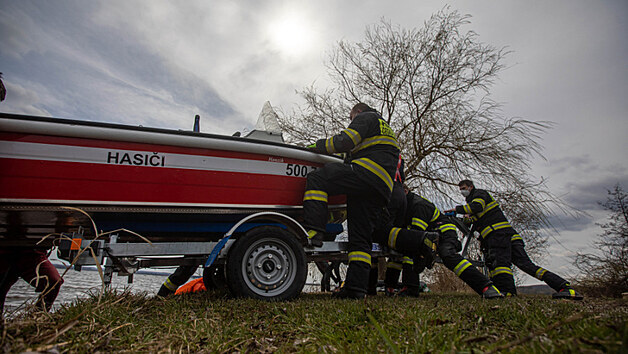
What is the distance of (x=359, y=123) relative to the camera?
3773 millimetres

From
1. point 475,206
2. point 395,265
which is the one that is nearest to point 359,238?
point 395,265

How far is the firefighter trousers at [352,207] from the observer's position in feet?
11.3

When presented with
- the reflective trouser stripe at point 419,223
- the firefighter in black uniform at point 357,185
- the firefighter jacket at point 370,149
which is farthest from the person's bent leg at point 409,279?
the firefighter jacket at point 370,149

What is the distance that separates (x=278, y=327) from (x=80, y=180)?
222 cm

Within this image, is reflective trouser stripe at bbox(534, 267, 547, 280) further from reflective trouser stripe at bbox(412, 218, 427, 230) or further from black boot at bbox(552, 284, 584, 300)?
reflective trouser stripe at bbox(412, 218, 427, 230)

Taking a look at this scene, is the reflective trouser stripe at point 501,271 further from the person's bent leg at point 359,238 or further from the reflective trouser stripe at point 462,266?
the person's bent leg at point 359,238

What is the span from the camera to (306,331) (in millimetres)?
1807

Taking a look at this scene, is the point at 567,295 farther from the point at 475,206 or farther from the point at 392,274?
the point at 392,274

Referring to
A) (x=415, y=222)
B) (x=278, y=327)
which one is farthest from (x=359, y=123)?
(x=278, y=327)

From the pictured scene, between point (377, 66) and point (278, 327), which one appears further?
point (377, 66)

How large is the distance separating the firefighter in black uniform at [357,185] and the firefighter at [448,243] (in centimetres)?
153

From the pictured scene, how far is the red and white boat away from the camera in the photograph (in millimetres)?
2822

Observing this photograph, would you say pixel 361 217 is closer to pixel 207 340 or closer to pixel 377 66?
pixel 207 340

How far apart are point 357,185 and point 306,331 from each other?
199 centimetres
